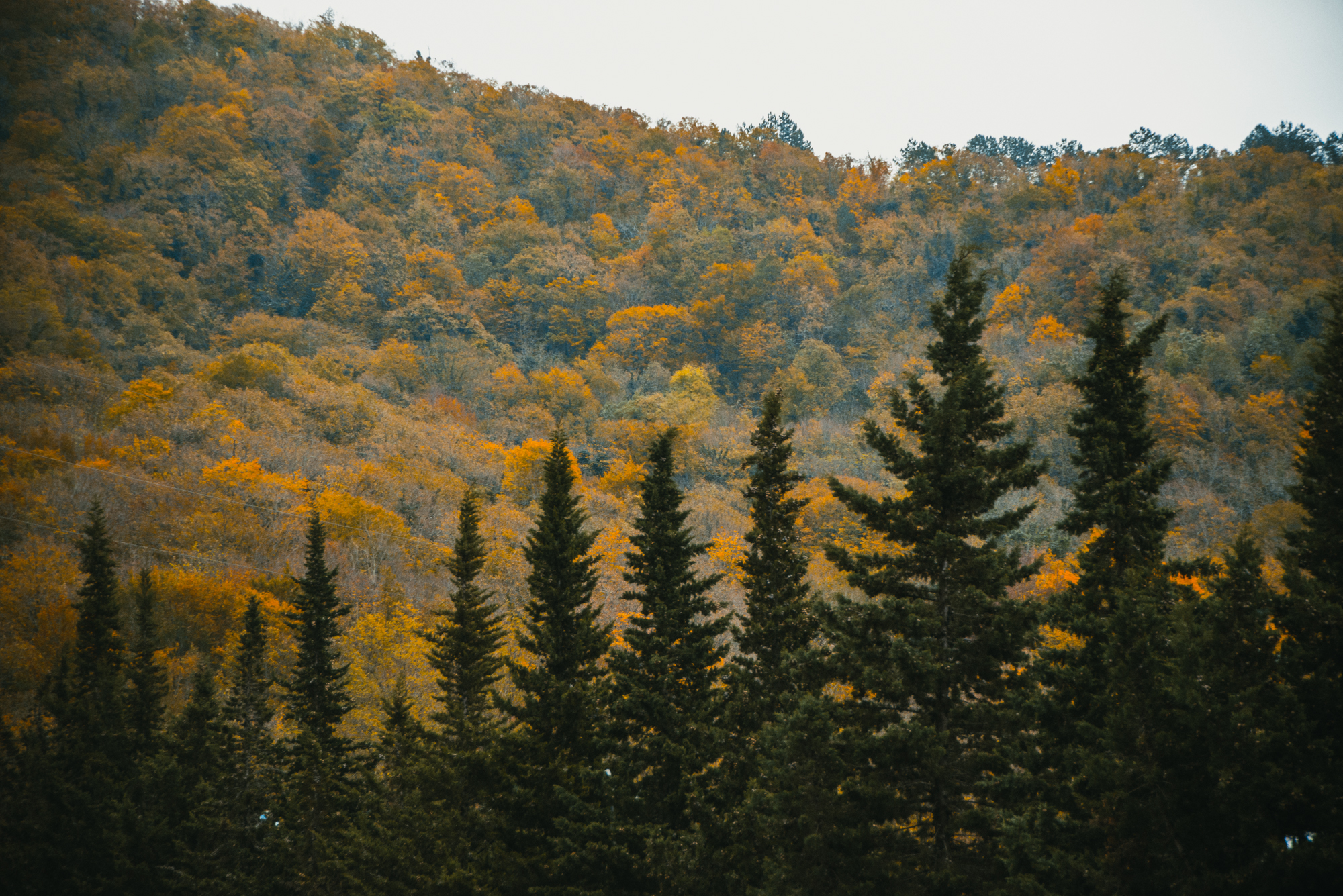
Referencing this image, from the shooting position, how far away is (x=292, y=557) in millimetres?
45031

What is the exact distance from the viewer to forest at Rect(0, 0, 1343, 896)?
579 inches

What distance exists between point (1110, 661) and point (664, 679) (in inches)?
324

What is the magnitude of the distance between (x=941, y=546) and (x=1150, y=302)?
76228 millimetres

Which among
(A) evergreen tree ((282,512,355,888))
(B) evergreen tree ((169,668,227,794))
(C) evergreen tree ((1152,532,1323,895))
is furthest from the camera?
(B) evergreen tree ((169,668,227,794))

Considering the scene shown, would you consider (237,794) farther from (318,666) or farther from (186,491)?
(186,491)

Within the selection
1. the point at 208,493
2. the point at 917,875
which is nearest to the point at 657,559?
the point at 917,875

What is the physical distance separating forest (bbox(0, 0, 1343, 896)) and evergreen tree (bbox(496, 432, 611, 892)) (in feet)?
0.42

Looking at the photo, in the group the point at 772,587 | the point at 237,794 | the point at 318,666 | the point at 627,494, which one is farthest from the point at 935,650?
the point at 627,494

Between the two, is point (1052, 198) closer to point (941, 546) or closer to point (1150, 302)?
point (1150, 302)

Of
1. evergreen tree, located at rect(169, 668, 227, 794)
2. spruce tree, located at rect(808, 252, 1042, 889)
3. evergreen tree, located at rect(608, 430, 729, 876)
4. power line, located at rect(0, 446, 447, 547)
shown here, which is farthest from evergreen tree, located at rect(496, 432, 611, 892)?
power line, located at rect(0, 446, 447, 547)

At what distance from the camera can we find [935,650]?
15.2 m

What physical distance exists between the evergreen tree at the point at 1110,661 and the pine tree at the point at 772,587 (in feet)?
15.5

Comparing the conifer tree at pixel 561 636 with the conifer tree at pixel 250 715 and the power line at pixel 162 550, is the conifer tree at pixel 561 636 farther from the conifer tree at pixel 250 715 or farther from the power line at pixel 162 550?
the power line at pixel 162 550

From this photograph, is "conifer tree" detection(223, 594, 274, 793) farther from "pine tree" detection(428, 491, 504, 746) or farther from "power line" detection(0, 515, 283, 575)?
"power line" detection(0, 515, 283, 575)
